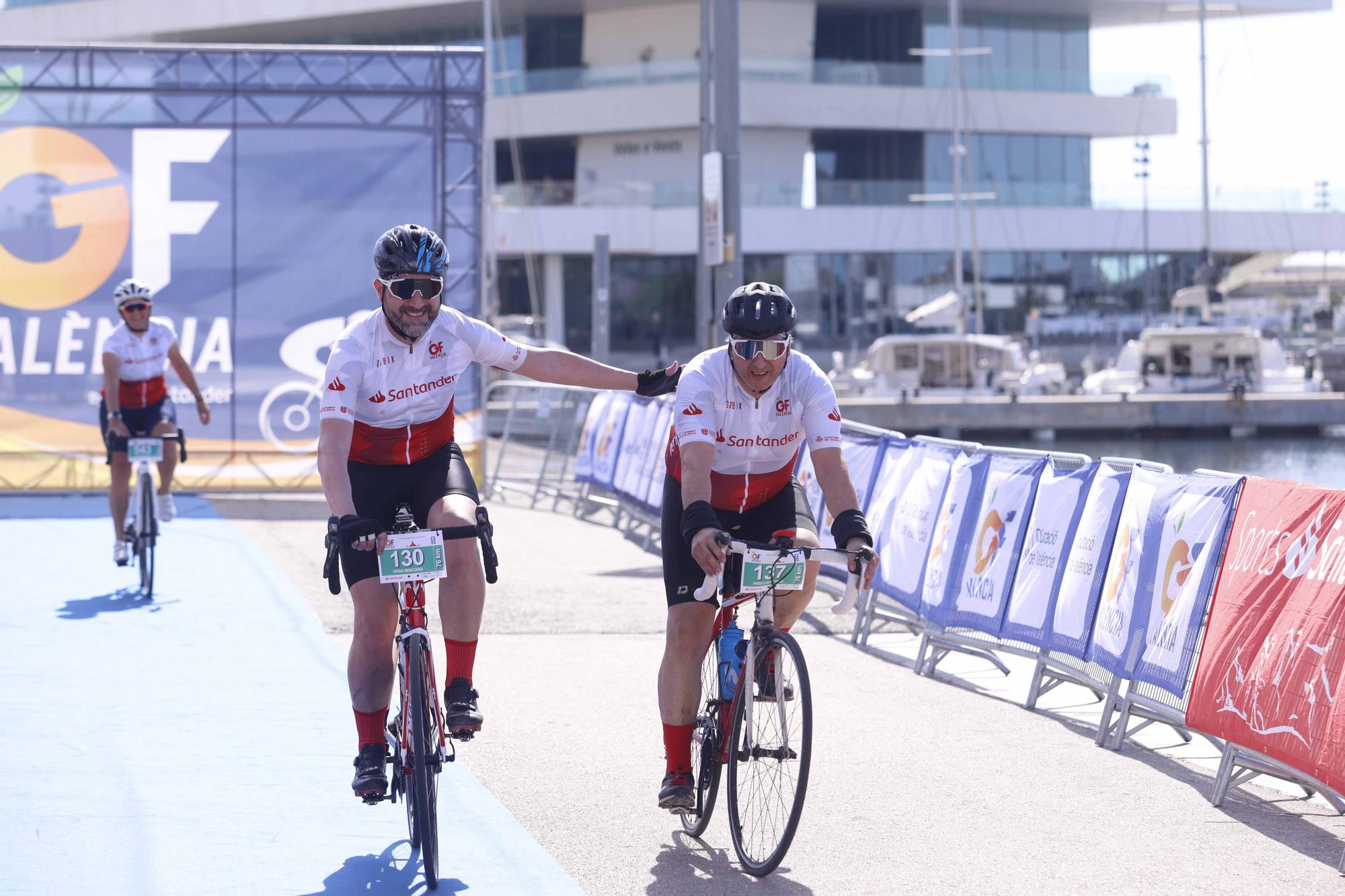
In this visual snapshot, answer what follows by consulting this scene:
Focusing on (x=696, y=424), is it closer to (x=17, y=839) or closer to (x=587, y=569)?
(x=17, y=839)

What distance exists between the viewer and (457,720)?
17.2 ft

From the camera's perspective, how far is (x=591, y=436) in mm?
18203

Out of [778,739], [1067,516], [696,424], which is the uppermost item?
[696,424]

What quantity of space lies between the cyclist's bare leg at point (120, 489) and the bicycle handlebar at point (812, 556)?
7.44 meters

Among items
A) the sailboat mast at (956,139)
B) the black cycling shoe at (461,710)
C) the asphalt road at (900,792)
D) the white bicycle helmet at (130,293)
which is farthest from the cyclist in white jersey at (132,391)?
the sailboat mast at (956,139)

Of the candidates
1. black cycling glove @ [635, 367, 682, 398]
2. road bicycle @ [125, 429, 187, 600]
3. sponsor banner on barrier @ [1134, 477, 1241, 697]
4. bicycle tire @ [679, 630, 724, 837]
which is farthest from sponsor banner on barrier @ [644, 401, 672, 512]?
black cycling glove @ [635, 367, 682, 398]

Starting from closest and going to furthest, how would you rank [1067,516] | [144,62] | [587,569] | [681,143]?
1. [1067,516]
2. [587,569]
3. [144,62]
4. [681,143]

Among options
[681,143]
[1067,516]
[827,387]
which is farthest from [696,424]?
[681,143]

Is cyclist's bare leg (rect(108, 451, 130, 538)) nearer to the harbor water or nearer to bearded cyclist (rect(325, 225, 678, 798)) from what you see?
bearded cyclist (rect(325, 225, 678, 798))

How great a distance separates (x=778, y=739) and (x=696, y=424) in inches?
44.0

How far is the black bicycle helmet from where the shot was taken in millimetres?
5344

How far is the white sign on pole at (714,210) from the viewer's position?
14.3m

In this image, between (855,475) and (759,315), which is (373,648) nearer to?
(759,315)

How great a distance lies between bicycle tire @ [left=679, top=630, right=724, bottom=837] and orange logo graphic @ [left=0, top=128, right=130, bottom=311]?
1506cm
